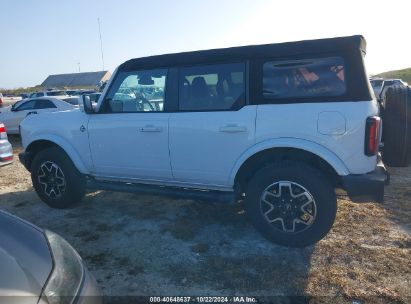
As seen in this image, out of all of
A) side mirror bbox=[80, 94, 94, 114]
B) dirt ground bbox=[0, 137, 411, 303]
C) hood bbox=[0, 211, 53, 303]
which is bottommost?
dirt ground bbox=[0, 137, 411, 303]

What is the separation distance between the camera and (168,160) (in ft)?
13.4

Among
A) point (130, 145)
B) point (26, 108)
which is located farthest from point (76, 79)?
point (130, 145)

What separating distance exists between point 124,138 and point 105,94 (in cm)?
67

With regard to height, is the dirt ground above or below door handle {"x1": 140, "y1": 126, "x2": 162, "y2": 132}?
below

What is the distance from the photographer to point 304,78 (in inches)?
138

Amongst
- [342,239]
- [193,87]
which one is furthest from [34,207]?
[342,239]

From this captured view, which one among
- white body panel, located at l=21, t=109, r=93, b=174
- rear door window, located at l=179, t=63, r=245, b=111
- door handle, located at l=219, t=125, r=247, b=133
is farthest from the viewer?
white body panel, located at l=21, t=109, r=93, b=174

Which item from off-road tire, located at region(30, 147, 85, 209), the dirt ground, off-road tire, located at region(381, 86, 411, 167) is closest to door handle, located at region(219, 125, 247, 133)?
the dirt ground

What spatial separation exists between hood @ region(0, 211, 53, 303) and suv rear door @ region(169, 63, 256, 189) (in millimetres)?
2017

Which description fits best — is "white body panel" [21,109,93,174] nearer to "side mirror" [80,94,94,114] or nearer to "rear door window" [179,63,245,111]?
"side mirror" [80,94,94,114]

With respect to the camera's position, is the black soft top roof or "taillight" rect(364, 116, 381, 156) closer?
"taillight" rect(364, 116, 381, 156)

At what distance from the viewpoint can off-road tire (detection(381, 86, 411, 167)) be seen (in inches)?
146

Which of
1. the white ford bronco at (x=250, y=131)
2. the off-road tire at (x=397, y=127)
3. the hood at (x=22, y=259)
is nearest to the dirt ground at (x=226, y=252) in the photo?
the white ford bronco at (x=250, y=131)

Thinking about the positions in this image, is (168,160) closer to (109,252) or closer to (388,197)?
(109,252)
